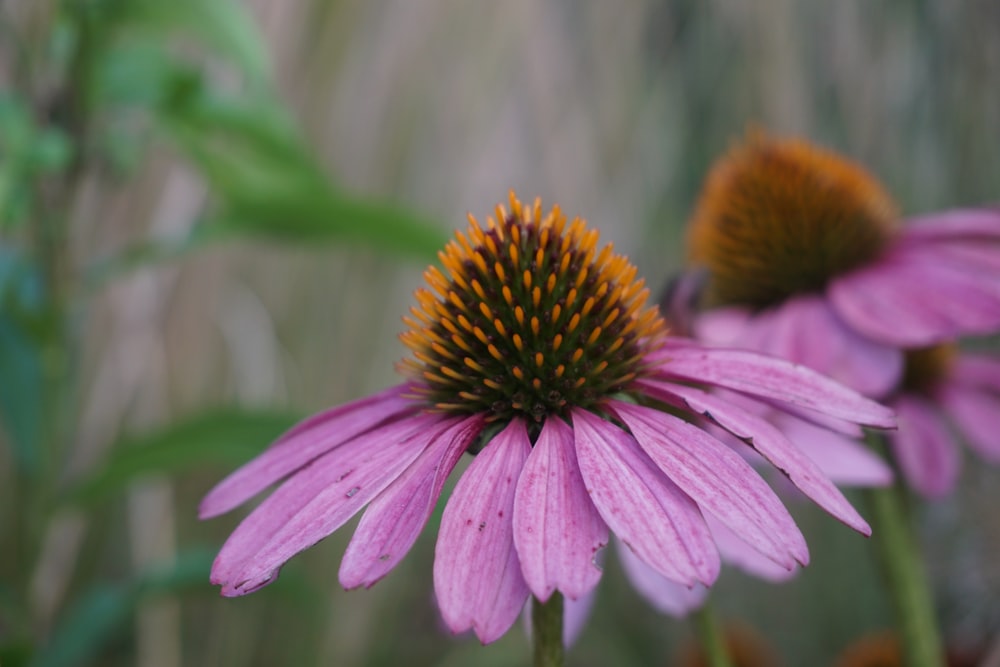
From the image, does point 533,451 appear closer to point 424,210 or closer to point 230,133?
point 230,133

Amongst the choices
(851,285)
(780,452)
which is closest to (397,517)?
(780,452)

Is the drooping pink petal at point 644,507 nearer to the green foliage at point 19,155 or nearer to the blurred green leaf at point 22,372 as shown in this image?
the green foliage at point 19,155

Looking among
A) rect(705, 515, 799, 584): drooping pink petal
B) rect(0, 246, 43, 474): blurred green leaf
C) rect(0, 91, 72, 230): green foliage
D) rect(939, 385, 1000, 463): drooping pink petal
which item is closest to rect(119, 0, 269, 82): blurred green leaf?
rect(0, 91, 72, 230): green foliage

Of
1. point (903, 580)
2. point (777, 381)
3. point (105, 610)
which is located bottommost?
point (105, 610)

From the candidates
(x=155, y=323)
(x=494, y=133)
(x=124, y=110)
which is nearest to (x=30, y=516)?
(x=124, y=110)

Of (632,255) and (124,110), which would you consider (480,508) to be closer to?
(124,110)

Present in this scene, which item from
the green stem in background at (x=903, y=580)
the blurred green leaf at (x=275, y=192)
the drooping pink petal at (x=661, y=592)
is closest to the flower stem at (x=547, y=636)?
the drooping pink petal at (x=661, y=592)
